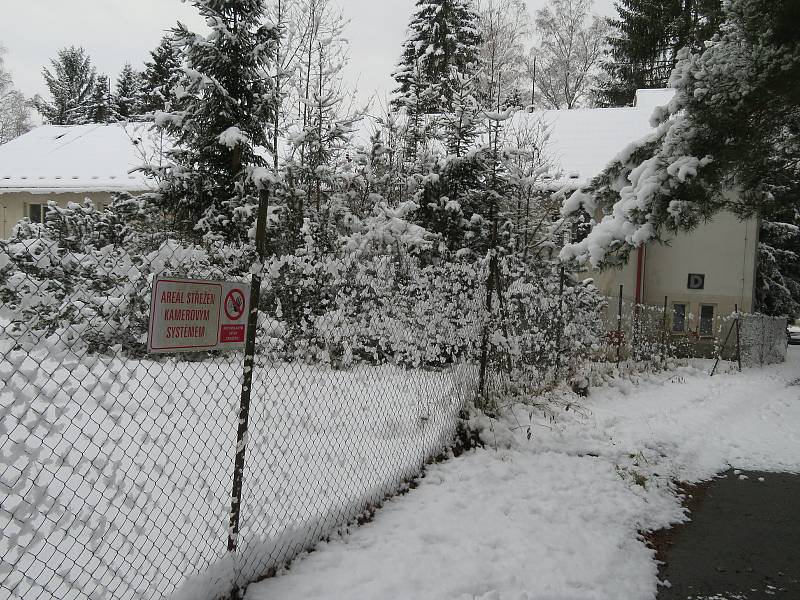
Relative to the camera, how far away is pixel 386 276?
577 centimetres

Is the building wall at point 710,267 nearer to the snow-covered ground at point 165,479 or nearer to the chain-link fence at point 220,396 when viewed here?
the chain-link fence at point 220,396

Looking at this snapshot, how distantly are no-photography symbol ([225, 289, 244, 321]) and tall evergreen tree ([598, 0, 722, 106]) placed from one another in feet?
95.4

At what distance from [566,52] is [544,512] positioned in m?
31.8

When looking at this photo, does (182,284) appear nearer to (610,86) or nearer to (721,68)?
(721,68)

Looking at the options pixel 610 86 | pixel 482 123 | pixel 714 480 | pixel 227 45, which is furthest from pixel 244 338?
pixel 610 86

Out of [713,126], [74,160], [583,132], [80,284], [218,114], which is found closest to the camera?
[80,284]

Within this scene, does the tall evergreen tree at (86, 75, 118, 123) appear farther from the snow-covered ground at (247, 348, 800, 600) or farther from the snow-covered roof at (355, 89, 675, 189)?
the snow-covered ground at (247, 348, 800, 600)

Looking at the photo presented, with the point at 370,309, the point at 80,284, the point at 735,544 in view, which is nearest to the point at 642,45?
the point at 370,309

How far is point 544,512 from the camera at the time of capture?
165 inches

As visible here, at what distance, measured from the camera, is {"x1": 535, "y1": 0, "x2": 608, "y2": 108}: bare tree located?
30.7 m

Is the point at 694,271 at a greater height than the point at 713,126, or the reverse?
the point at 713,126

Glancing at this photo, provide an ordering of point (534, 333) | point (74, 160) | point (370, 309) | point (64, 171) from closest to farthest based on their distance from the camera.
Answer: point (370, 309)
point (534, 333)
point (64, 171)
point (74, 160)

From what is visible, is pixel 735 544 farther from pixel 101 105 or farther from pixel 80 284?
pixel 101 105

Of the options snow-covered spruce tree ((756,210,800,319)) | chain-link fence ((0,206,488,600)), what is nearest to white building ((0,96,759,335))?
snow-covered spruce tree ((756,210,800,319))
